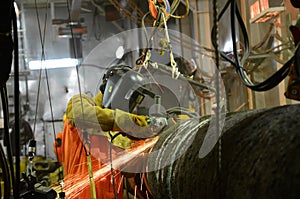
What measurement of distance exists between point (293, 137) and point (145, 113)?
1.74 m

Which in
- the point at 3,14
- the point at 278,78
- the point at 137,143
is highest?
the point at 3,14

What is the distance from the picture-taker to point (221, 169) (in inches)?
29.5

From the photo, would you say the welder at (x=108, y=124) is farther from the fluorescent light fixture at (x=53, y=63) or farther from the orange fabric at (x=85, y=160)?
the fluorescent light fixture at (x=53, y=63)

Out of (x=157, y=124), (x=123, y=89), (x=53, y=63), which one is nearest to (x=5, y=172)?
(x=157, y=124)

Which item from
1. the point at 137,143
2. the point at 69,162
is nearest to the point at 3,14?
the point at 137,143

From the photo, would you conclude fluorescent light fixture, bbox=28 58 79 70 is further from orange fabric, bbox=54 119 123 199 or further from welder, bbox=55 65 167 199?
welder, bbox=55 65 167 199

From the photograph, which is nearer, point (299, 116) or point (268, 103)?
point (299, 116)

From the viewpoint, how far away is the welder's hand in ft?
6.42

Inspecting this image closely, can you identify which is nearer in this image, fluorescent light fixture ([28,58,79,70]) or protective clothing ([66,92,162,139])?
protective clothing ([66,92,162,139])

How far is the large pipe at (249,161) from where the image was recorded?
1.97ft

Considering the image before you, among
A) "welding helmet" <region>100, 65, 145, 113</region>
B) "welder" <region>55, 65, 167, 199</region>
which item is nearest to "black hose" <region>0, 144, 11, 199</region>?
"welder" <region>55, 65, 167, 199</region>

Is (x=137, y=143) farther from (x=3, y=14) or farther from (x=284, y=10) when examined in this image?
(x=3, y=14)

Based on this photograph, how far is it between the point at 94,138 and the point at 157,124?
559mm

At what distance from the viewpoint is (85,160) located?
8.29ft
